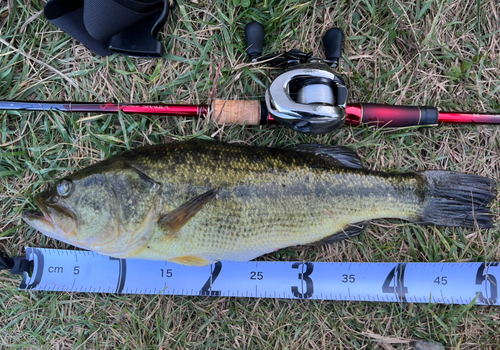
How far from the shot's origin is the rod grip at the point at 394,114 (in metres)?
2.69

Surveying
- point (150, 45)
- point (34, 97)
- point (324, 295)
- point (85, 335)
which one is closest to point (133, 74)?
point (150, 45)

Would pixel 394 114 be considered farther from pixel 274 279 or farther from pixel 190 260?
pixel 190 260

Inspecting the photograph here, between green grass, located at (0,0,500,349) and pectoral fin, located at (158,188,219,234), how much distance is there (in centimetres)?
78

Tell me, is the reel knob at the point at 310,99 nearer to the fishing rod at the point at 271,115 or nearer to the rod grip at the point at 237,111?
the fishing rod at the point at 271,115

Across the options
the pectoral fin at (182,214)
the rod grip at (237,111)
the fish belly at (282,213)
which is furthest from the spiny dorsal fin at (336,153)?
the pectoral fin at (182,214)

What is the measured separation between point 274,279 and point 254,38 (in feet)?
7.27

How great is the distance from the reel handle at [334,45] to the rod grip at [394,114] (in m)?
0.45

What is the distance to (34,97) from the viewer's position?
9.70 feet

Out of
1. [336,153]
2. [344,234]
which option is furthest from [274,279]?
[336,153]

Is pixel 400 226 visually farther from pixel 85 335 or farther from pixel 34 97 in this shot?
pixel 34 97

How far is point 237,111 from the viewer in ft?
8.88

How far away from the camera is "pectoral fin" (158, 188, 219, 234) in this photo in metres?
2.23

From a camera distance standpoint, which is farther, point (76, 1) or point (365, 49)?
point (365, 49)

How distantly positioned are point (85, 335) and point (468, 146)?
163 inches
